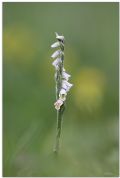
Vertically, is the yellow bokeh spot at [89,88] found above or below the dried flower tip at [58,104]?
above

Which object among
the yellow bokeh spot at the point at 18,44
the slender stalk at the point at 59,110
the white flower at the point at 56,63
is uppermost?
the yellow bokeh spot at the point at 18,44

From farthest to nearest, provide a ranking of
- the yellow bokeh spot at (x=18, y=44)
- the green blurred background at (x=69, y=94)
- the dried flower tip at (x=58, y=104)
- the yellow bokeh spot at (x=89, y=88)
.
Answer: the yellow bokeh spot at (x=18, y=44) → the yellow bokeh spot at (x=89, y=88) → the green blurred background at (x=69, y=94) → the dried flower tip at (x=58, y=104)

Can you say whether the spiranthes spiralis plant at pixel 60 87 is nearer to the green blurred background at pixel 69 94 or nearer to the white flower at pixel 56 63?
the white flower at pixel 56 63

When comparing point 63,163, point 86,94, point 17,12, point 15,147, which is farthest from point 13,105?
point 17,12

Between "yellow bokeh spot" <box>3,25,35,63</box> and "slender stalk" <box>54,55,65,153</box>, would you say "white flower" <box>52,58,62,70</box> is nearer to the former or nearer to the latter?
"slender stalk" <box>54,55,65,153</box>

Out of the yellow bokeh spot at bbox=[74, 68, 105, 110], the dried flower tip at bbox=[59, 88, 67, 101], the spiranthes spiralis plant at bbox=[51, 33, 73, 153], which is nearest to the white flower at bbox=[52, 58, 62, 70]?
the spiranthes spiralis plant at bbox=[51, 33, 73, 153]

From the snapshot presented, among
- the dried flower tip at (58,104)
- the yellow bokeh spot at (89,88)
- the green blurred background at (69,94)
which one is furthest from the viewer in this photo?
the yellow bokeh spot at (89,88)

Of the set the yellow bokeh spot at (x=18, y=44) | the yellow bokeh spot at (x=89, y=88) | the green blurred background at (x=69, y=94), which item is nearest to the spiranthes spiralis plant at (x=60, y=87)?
the green blurred background at (x=69, y=94)

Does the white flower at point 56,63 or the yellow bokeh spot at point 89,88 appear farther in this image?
the yellow bokeh spot at point 89,88

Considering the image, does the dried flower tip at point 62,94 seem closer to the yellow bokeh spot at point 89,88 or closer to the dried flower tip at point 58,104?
the dried flower tip at point 58,104
